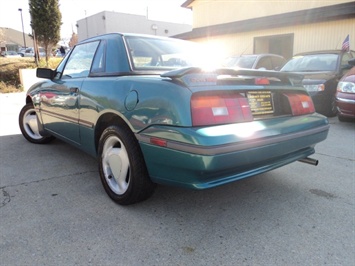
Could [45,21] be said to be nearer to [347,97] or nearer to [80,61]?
[80,61]

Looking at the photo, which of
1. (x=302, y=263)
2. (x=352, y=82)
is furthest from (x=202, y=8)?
(x=302, y=263)

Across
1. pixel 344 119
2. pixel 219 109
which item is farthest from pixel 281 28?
pixel 219 109

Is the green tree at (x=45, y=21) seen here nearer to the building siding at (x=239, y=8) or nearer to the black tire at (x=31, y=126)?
the building siding at (x=239, y=8)

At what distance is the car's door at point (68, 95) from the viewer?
10.5 ft

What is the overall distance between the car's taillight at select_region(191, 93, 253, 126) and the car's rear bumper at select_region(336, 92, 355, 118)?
4179 millimetres

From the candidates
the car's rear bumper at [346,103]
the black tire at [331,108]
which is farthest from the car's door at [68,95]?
the black tire at [331,108]

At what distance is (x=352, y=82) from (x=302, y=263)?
15.5 feet

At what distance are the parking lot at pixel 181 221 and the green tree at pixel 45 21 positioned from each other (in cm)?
1616

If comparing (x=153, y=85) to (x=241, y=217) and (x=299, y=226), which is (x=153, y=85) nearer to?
(x=241, y=217)

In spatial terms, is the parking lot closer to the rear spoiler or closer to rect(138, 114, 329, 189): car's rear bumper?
rect(138, 114, 329, 189): car's rear bumper

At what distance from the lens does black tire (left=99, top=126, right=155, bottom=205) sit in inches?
93.7

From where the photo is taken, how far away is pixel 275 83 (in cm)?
263

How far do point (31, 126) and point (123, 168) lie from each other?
285cm

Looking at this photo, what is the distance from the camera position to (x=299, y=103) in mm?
2773
